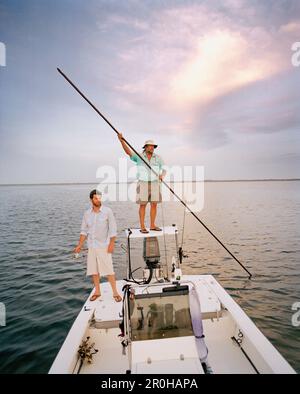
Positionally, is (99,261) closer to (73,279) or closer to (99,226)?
(99,226)

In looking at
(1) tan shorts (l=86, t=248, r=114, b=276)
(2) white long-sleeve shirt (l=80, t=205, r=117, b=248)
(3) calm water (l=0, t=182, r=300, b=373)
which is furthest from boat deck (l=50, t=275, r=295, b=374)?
(3) calm water (l=0, t=182, r=300, b=373)

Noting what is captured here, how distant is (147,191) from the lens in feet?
21.5

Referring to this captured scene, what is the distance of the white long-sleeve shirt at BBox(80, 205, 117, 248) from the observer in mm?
5242

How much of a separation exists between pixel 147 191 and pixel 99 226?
1.83 meters

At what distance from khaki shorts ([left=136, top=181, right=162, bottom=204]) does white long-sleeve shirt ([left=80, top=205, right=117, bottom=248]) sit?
4.84 feet

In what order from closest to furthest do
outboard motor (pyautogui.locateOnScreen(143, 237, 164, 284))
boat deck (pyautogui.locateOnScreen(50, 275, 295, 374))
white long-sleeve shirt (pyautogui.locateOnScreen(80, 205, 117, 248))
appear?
boat deck (pyautogui.locateOnScreen(50, 275, 295, 374))
white long-sleeve shirt (pyautogui.locateOnScreen(80, 205, 117, 248))
outboard motor (pyautogui.locateOnScreen(143, 237, 164, 284))

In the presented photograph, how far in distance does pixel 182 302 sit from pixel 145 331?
66 centimetres

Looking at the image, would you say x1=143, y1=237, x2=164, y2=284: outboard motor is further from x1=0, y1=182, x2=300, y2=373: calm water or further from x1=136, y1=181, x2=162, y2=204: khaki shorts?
x1=0, y1=182, x2=300, y2=373: calm water

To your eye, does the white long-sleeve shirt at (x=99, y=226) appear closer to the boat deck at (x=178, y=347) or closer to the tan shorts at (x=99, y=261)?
the tan shorts at (x=99, y=261)

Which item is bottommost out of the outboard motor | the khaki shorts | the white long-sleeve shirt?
the outboard motor

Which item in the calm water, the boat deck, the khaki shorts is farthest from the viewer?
the khaki shorts

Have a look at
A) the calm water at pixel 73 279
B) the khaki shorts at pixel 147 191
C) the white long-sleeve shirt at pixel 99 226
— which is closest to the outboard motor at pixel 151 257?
the khaki shorts at pixel 147 191
